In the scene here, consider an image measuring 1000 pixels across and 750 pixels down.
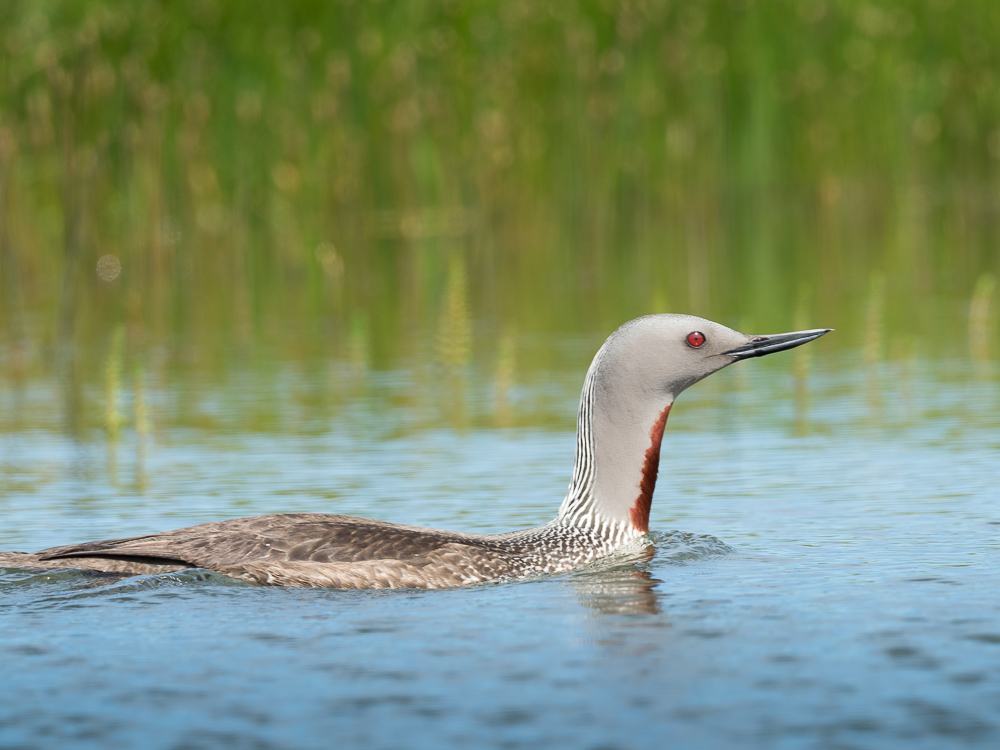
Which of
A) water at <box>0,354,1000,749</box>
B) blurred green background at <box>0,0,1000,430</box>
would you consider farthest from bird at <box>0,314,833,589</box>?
blurred green background at <box>0,0,1000,430</box>

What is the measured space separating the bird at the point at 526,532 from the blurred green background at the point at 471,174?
5.26 m

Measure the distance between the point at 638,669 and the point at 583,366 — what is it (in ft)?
25.4

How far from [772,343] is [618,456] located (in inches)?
32.6

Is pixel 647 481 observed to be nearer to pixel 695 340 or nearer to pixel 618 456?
pixel 618 456

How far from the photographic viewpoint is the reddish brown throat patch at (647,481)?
7.70m

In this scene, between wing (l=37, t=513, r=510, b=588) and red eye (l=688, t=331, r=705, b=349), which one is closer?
wing (l=37, t=513, r=510, b=588)

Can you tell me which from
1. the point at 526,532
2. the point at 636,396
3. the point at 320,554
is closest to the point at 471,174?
Answer: the point at 636,396

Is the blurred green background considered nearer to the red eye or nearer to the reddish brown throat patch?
the reddish brown throat patch

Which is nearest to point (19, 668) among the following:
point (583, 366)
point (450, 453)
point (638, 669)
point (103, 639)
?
point (103, 639)

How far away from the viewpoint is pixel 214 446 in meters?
10.7

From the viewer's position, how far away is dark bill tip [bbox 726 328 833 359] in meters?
7.55

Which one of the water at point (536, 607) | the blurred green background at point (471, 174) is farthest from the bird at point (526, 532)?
the blurred green background at point (471, 174)

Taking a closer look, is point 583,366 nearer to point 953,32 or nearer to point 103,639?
point 103,639

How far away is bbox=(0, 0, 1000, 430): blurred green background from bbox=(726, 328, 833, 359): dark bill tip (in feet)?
17.5
